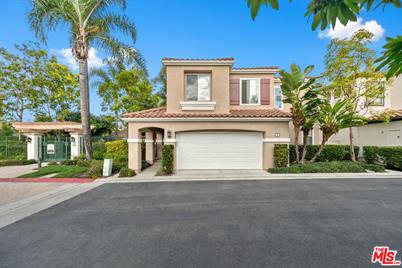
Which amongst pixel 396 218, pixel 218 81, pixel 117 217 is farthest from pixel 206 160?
pixel 396 218

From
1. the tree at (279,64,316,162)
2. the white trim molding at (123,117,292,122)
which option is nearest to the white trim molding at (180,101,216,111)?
the white trim molding at (123,117,292,122)

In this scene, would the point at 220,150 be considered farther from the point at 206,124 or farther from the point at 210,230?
the point at 210,230

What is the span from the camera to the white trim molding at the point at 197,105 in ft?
35.7

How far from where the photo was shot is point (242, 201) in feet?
18.8

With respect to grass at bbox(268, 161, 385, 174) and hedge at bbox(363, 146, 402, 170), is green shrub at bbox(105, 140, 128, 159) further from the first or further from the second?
hedge at bbox(363, 146, 402, 170)

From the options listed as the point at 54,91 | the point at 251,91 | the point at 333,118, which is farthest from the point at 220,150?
the point at 54,91

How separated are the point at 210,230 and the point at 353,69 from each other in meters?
12.5

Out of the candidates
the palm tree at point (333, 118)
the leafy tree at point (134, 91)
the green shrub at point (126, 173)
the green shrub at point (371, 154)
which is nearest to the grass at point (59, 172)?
the green shrub at point (126, 173)

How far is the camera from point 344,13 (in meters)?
1.72

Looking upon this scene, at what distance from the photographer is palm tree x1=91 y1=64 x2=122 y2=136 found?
1725 cm

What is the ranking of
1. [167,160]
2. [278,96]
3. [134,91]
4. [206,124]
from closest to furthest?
[167,160]
[206,124]
[278,96]
[134,91]

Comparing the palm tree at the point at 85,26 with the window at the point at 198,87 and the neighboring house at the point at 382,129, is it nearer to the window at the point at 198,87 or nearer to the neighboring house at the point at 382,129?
the window at the point at 198,87

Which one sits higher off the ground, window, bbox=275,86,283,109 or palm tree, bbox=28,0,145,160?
palm tree, bbox=28,0,145,160

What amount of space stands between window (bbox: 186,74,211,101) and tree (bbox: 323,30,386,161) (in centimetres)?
758
